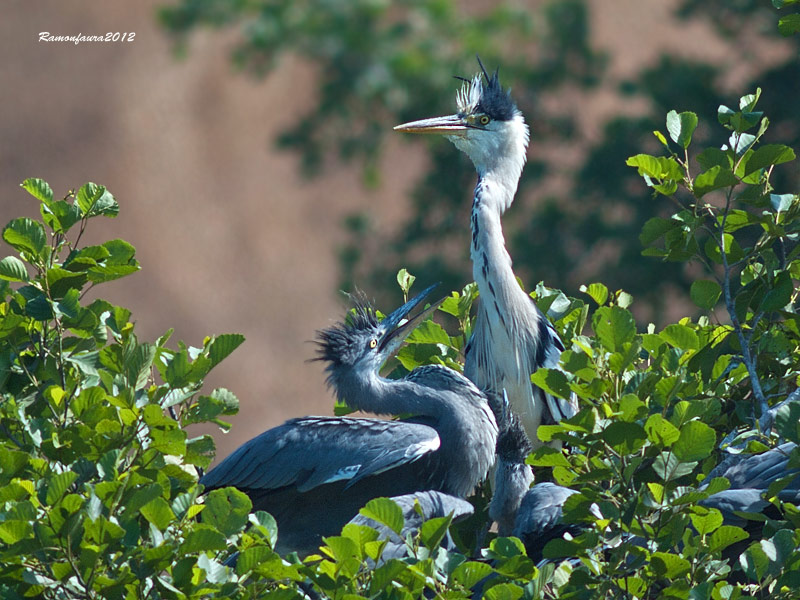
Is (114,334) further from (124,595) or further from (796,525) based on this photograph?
(796,525)

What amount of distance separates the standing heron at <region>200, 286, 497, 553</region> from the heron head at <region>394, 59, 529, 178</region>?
1.38 metres

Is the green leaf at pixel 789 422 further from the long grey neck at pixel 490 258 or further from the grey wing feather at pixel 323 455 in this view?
the long grey neck at pixel 490 258

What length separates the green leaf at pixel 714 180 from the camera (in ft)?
8.85

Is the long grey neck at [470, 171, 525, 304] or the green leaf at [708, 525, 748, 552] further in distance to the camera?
the long grey neck at [470, 171, 525, 304]

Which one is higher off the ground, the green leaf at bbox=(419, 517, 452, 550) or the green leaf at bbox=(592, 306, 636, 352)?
the green leaf at bbox=(592, 306, 636, 352)

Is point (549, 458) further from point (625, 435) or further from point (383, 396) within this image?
point (383, 396)

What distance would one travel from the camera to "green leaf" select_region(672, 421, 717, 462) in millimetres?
2266

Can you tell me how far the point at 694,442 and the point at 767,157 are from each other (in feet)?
2.53

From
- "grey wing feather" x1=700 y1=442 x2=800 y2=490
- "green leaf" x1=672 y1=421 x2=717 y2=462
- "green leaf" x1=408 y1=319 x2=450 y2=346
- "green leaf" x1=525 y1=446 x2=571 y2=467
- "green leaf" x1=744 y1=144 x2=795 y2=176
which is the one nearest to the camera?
"green leaf" x1=672 y1=421 x2=717 y2=462

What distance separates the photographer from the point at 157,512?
2.26m

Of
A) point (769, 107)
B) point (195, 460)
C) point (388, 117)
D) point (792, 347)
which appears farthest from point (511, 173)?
point (388, 117)

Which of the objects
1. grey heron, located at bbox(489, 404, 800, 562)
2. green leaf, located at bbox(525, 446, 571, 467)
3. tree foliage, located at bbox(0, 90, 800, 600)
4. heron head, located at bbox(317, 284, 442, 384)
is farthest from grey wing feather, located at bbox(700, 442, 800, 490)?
heron head, located at bbox(317, 284, 442, 384)

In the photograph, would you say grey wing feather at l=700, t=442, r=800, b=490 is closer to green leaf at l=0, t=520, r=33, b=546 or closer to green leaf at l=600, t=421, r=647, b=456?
green leaf at l=600, t=421, r=647, b=456

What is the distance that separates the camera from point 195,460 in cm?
264
